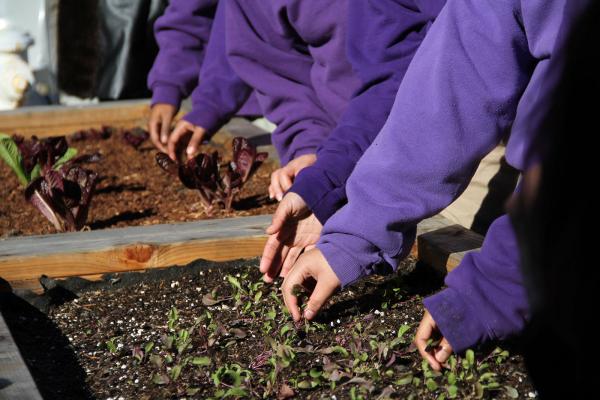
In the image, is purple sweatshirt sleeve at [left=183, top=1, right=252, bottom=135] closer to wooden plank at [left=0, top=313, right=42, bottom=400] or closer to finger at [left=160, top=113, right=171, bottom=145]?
finger at [left=160, top=113, right=171, bottom=145]

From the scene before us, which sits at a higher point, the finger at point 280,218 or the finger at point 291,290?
the finger at point 291,290

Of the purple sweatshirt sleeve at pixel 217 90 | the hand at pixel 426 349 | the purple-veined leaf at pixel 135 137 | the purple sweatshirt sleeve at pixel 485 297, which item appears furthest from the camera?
the purple-veined leaf at pixel 135 137

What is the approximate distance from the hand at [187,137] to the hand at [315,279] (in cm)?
185

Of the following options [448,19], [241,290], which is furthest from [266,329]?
[448,19]

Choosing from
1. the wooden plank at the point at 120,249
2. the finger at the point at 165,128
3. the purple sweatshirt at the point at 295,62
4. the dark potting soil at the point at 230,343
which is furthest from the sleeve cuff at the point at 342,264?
the finger at the point at 165,128

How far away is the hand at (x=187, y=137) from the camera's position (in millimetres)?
4086

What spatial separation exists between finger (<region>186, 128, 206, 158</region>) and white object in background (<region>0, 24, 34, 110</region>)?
9.59 ft

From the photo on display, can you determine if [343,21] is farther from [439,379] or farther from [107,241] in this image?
[439,379]

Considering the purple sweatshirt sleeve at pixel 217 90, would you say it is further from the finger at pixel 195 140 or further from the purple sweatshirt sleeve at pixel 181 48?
the purple sweatshirt sleeve at pixel 181 48

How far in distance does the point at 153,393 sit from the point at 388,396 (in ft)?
1.73

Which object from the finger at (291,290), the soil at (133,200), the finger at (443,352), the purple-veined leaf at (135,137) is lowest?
the purple-veined leaf at (135,137)

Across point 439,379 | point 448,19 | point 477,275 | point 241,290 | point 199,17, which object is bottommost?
point 199,17

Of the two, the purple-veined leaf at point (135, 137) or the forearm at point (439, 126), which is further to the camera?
the purple-veined leaf at point (135, 137)

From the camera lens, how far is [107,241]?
2949 mm
